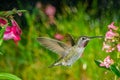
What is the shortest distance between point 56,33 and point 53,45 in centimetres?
300

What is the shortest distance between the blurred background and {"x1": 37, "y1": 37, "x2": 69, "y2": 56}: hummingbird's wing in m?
1.33

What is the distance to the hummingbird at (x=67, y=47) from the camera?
4.38 metres

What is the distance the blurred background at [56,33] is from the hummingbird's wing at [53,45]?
4.37 feet

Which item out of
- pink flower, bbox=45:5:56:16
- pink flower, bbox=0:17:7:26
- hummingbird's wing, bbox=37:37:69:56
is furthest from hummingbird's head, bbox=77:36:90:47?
pink flower, bbox=45:5:56:16

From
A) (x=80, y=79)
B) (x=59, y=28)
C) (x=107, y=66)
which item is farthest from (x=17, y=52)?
(x=107, y=66)

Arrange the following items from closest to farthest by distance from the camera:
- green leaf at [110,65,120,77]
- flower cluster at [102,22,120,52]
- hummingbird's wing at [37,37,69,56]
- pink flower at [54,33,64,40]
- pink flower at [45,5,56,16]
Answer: green leaf at [110,65,120,77] → hummingbird's wing at [37,37,69,56] → flower cluster at [102,22,120,52] → pink flower at [54,33,64,40] → pink flower at [45,5,56,16]

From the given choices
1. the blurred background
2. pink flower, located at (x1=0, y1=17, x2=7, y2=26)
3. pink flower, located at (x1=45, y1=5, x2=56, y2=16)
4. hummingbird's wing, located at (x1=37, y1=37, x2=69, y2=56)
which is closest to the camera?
pink flower, located at (x1=0, y1=17, x2=7, y2=26)

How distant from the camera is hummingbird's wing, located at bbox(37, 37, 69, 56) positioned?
4.39 meters

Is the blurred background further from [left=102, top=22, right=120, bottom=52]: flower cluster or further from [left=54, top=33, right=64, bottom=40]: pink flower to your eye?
[left=102, top=22, right=120, bottom=52]: flower cluster

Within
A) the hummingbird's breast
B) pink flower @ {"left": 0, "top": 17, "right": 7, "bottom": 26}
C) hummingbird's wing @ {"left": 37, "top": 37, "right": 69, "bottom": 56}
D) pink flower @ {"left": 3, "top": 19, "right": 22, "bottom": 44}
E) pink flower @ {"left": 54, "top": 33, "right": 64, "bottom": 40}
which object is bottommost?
pink flower @ {"left": 54, "top": 33, "right": 64, "bottom": 40}

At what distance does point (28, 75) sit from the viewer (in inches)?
273

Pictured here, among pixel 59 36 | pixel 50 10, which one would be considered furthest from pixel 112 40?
pixel 50 10

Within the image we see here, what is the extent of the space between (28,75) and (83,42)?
2.65 meters

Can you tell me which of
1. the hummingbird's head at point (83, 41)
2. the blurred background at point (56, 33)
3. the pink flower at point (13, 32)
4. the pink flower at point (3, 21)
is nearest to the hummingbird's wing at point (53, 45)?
the hummingbird's head at point (83, 41)
